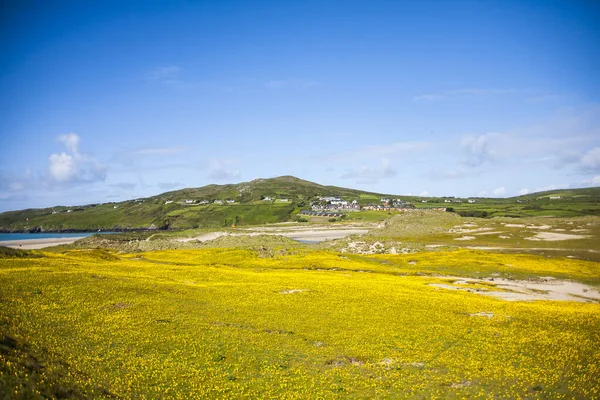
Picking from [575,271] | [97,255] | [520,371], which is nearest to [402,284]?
[520,371]

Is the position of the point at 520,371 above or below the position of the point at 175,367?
below

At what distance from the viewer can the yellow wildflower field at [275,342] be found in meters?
19.5

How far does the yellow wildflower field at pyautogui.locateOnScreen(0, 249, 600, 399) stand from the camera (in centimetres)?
1955

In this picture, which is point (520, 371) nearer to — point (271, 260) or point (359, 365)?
point (359, 365)

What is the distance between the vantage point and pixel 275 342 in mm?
28188

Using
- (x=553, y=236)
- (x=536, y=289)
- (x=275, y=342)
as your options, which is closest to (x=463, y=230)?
(x=553, y=236)

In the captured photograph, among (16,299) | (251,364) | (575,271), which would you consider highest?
(16,299)

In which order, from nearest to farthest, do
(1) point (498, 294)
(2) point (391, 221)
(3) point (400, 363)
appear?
(3) point (400, 363) → (1) point (498, 294) → (2) point (391, 221)

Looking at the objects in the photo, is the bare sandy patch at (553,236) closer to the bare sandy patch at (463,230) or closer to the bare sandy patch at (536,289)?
the bare sandy patch at (463,230)

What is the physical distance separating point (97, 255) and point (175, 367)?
226 ft

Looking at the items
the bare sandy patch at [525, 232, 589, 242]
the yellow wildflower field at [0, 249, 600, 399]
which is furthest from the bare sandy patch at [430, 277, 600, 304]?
the bare sandy patch at [525, 232, 589, 242]

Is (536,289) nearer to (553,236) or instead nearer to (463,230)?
(553,236)

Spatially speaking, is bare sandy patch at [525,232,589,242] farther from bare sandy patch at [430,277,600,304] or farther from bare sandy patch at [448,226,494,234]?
bare sandy patch at [430,277,600,304]

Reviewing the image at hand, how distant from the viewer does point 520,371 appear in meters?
24.4
